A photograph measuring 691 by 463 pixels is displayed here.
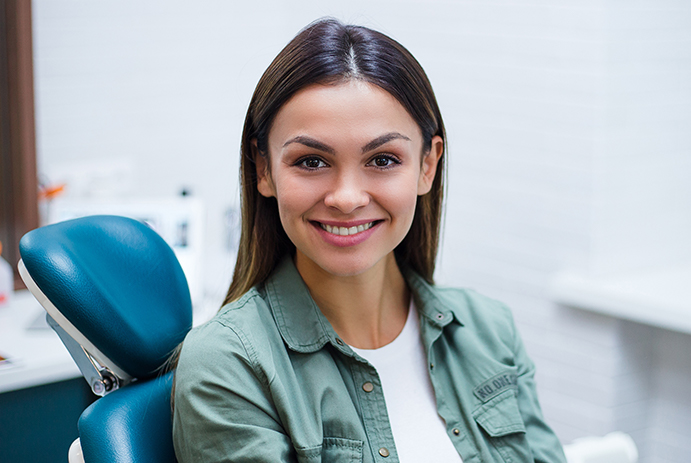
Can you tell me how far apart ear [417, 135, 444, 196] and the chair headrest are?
478 mm

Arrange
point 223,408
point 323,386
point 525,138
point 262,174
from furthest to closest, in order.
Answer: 1. point 525,138
2. point 262,174
3. point 323,386
4. point 223,408

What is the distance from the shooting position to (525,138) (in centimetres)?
264

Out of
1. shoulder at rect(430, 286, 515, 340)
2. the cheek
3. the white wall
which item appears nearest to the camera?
the cheek

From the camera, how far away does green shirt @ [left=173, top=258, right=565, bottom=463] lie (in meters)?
1.08

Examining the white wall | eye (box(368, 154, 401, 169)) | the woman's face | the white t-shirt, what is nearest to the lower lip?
the woman's face

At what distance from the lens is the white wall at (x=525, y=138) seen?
2.44 m

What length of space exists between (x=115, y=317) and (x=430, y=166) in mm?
623

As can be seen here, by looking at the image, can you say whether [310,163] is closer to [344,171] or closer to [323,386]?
[344,171]

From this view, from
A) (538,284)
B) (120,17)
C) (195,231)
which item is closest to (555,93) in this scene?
(538,284)

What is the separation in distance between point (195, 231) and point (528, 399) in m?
1.41

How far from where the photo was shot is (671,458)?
100 inches

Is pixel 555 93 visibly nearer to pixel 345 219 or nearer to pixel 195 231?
pixel 195 231

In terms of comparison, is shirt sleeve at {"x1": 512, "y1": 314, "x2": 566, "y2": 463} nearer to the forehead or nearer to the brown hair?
the brown hair

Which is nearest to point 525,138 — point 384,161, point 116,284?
point 384,161
